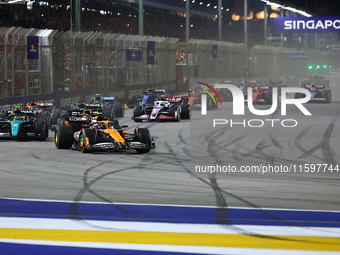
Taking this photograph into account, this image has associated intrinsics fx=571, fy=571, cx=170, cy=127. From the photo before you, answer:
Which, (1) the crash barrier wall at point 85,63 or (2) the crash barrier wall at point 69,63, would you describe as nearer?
(2) the crash barrier wall at point 69,63

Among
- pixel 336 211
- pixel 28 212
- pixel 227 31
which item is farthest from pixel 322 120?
pixel 227 31

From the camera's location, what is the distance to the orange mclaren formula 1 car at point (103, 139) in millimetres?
13461

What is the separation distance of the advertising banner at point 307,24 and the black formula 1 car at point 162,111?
39.6 ft

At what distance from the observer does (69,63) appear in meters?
28.0

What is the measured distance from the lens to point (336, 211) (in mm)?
7633

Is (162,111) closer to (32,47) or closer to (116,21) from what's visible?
(32,47)

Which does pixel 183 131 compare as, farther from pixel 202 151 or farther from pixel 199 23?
pixel 199 23

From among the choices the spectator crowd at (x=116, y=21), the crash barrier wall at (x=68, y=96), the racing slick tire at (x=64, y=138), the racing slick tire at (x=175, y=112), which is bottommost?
the racing slick tire at (x=64, y=138)

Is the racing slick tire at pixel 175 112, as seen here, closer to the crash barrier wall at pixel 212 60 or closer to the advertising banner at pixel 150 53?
the advertising banner at pixel 150 53

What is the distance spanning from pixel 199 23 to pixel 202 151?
7144 centimetres

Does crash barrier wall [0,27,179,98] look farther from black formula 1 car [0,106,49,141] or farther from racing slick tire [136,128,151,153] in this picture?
racing slick tire [136,128,151,153]

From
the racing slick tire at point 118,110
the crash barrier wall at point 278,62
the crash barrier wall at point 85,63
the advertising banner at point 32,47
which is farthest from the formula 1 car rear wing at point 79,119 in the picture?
the crash barrier wall at point 278,62

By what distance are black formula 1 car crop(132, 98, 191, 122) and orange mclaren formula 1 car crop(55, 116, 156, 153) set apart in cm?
699

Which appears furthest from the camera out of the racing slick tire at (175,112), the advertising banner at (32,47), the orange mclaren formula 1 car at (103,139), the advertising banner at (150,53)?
the advertising banner at (150,53)
